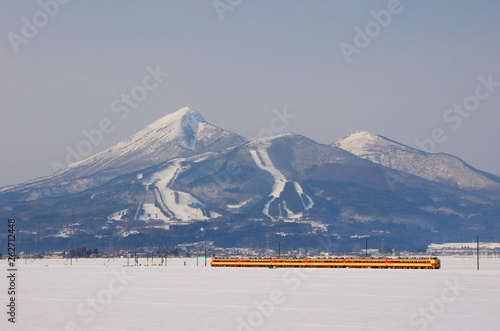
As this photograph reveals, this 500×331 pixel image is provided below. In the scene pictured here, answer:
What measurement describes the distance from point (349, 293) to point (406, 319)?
3297cm

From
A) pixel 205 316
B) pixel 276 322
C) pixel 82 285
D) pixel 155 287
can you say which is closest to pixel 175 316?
pixel 205 316

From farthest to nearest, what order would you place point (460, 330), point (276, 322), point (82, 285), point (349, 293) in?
point (82, 285) < point (349, 293) < point (276, 322) < point (460, 330)

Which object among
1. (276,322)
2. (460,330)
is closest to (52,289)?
(276,322)

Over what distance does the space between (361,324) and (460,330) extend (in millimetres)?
8943

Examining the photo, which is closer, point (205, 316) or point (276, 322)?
point (276, 322)

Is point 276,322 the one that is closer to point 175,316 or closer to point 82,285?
point 175,316

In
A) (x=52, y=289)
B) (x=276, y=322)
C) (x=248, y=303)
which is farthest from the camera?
(x=52, y=289)

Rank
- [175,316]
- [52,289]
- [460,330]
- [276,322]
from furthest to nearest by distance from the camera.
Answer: [52,289]
[175,316]
[276,322]
[460,330]

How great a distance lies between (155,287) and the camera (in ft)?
409

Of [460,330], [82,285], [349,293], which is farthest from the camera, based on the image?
[82,285]

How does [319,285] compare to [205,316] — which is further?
[319,285]

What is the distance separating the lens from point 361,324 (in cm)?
7181

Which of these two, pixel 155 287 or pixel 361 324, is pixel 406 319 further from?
pixel 155 287

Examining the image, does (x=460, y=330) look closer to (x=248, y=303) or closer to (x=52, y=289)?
(x=248, y=303)
